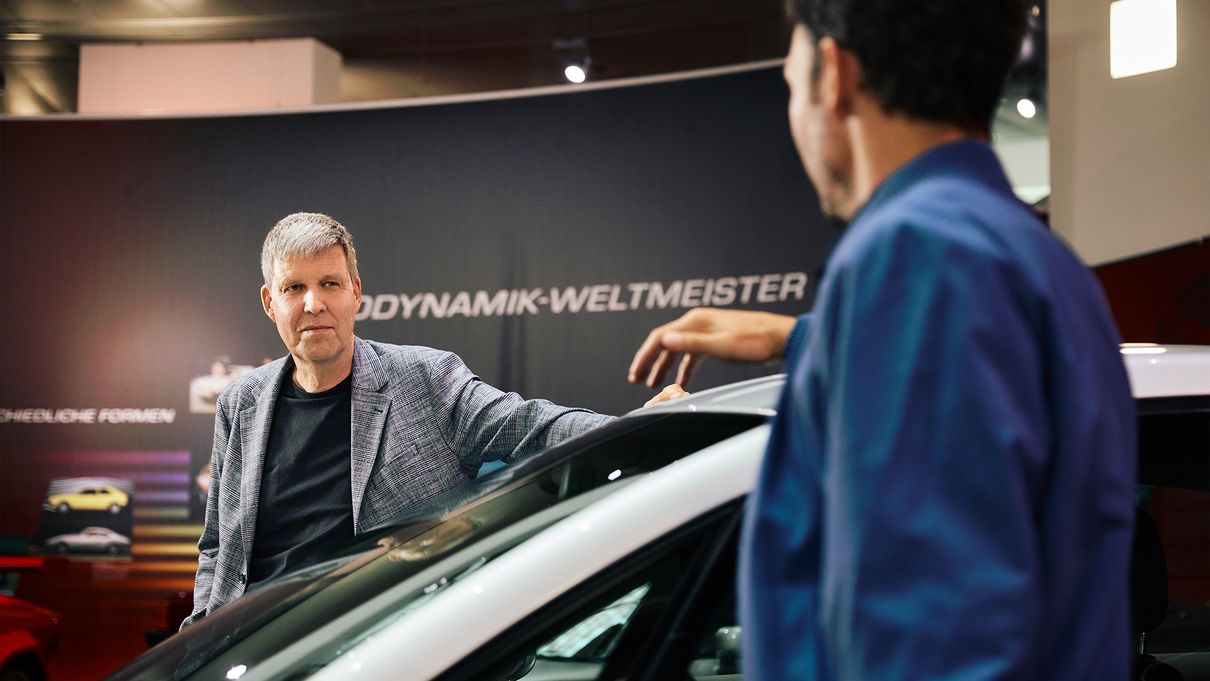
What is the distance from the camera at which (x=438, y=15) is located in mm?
7648

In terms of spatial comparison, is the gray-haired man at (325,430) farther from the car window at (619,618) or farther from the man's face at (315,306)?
the car window at (619,618)

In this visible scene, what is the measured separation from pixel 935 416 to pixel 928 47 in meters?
0.27

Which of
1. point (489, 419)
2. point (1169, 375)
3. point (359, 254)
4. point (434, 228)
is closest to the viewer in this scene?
point (1169, 375)

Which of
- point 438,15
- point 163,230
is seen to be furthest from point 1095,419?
point 438,15

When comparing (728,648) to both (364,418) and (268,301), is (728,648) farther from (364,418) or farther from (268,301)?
(268,301)

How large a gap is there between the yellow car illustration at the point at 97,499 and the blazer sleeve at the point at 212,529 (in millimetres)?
4516

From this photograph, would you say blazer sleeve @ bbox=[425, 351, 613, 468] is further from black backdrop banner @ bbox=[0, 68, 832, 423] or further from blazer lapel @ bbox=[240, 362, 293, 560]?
black backdrop banner @ bbox=[0, 68, 832, 423]

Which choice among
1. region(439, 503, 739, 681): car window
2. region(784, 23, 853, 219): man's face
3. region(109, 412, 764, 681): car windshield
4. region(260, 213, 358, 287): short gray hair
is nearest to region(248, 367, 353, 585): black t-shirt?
region(260, 213, 358, 287): short gray hair

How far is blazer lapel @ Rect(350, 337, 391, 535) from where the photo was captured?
86.0 inches

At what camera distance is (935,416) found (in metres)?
0.62

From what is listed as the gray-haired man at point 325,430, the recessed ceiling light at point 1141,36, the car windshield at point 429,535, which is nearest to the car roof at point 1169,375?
the car windshield at point 429,535

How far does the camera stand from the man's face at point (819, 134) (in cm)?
77

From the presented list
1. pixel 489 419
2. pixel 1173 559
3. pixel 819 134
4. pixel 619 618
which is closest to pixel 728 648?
pixel 619 618

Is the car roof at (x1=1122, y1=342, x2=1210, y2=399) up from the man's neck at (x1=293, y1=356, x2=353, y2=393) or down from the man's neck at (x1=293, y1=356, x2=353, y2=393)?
up
